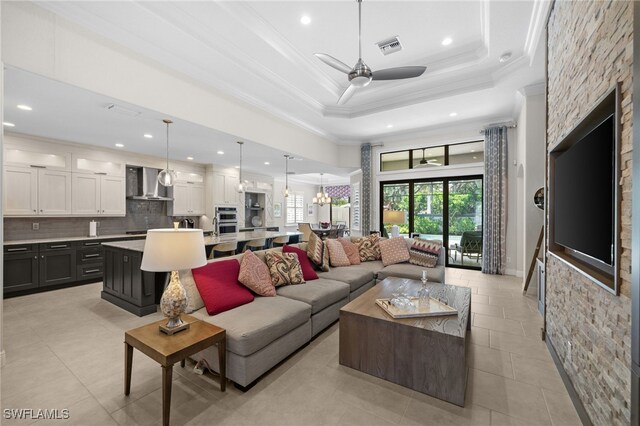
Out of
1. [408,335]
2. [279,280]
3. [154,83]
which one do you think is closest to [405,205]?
[279,280]

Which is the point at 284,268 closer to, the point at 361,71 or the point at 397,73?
the point at 361,71

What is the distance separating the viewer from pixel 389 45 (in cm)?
374

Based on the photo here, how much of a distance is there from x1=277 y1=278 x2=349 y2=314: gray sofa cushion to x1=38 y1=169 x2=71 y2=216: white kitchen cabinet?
16.2ft

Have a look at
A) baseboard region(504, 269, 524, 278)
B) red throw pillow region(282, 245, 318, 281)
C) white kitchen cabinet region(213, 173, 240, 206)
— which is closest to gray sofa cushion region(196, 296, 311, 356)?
red throw pillow region(282, 245, 318, 281)

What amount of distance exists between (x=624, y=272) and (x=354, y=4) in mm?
3256

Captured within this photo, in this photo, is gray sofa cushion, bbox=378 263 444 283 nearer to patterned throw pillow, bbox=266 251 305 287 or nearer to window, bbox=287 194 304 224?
patterned throw pillow, bbox=266 251 305 287

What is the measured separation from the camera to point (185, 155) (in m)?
6.37

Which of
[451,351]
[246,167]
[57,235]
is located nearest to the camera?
[451,351]

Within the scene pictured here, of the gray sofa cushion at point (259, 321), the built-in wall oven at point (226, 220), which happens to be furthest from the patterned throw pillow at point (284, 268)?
the built-in wall oven at point (226, 220)

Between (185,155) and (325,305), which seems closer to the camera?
(325,305)

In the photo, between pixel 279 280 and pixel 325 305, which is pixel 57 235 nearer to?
pixel 279 280

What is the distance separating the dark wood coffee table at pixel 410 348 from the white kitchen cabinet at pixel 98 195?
586 centimetres

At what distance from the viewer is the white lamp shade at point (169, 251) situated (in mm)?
1869

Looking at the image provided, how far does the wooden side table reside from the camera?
1.69 metres
